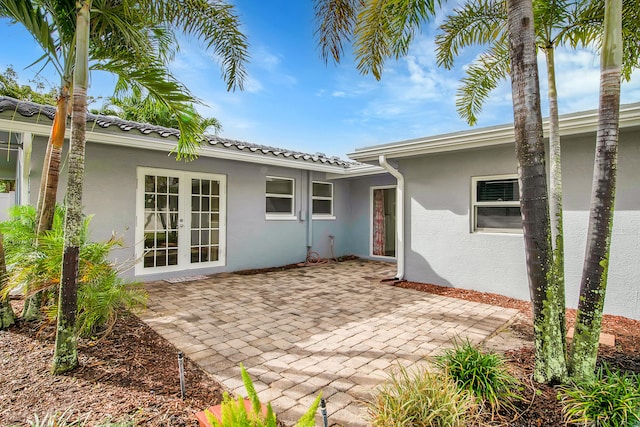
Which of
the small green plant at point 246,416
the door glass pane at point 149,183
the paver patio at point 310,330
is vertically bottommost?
the paver patio at point 310,330

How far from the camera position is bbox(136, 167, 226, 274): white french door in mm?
7094

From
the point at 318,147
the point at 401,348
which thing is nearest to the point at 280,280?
the point at 401,348

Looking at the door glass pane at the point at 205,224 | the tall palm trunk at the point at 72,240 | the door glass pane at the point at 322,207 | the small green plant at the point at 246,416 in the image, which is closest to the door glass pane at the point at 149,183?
the door glass pane at the point at 205,224

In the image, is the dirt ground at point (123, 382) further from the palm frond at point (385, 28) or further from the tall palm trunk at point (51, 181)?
the palm frond at point (385, 28)

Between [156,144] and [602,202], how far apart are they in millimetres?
6920

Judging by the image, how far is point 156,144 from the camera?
6500 millimetres

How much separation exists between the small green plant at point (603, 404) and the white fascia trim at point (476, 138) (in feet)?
11.9

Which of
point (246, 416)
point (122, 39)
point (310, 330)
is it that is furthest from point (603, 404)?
point (122, 39)

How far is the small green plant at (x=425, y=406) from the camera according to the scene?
2.13m

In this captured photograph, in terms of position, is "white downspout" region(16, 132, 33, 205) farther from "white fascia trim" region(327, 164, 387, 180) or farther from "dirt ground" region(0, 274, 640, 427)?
"white fascia trim" region(327, 164, 387, 180)

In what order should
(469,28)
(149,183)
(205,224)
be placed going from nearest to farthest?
1. (469,28)
2. (149,183)
3. (205,224)

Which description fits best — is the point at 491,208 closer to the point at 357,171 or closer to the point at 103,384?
the point at 357,171

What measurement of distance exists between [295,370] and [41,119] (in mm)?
5594

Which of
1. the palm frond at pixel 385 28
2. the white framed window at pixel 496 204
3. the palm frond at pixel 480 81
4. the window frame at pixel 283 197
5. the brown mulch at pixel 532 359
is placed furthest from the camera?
the window frame at pixel 283 197
